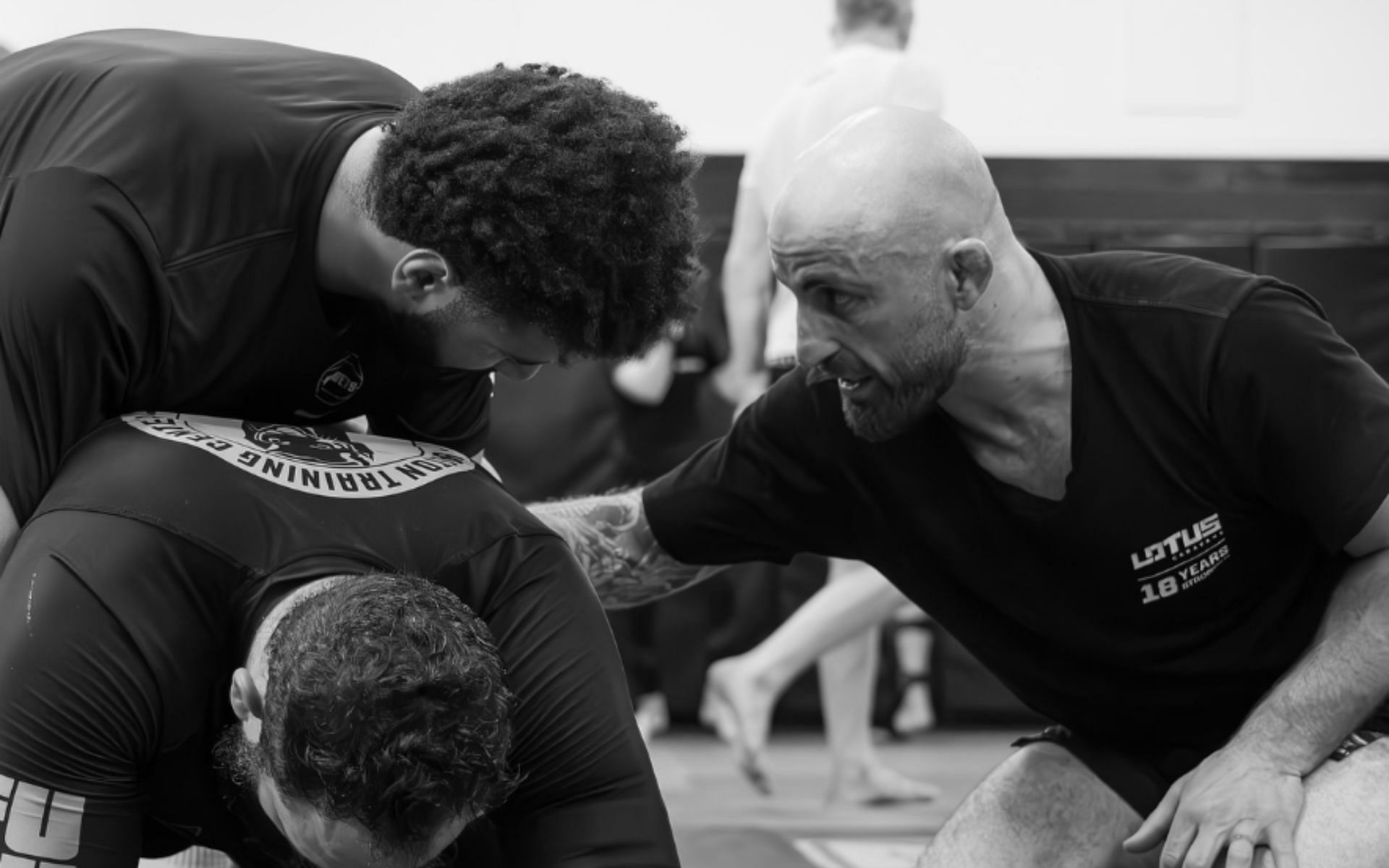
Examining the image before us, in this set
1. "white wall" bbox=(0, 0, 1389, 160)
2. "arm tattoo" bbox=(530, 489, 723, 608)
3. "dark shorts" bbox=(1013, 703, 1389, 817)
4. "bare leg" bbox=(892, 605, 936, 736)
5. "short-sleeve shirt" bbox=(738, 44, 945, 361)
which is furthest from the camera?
"white wall" bbox=(0, 0, 1389, 160)

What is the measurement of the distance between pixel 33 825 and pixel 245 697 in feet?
0.60

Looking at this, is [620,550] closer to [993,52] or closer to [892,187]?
[892,187]

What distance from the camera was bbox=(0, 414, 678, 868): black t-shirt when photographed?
131 centimetres

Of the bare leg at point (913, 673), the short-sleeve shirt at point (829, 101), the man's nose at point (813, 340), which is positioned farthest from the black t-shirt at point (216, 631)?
the bare leg at point (913, 673)

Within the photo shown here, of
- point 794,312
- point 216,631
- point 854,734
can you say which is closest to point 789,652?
point 854,734

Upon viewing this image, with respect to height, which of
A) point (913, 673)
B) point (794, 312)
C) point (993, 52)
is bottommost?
point (913, 673)

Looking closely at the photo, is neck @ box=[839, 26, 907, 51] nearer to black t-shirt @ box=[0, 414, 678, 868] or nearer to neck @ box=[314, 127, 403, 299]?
neck @ box=[314, 127, 403, 299]

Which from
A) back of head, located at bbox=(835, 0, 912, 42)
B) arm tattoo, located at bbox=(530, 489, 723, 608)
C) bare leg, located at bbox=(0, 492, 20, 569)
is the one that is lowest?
arm tattoo, located at bbox=(530, 489, 723, 608)

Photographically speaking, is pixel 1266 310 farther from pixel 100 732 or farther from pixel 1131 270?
pixel 100 732

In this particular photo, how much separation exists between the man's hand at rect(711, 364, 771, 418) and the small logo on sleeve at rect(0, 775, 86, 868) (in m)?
2.06

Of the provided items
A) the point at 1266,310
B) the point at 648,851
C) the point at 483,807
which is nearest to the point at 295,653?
the point at 483,807

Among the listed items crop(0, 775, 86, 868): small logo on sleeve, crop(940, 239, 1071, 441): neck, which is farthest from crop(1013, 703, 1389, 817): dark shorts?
crop(0, 775, 86, 868): small logo on sleeve

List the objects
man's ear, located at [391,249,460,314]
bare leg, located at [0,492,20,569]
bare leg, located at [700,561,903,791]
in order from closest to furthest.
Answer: bare leg, located at [0,492,20,569] → man's ear, located at [391,249,460,314] → bare leg, located at [700,561,903,791]

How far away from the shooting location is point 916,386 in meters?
1.61
